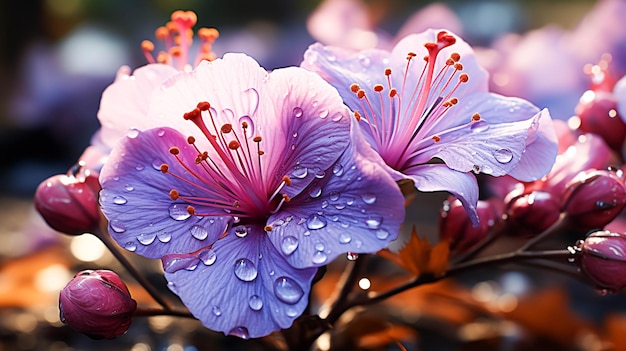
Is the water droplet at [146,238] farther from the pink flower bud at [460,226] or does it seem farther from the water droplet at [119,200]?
the pink flower bud at [460,226]

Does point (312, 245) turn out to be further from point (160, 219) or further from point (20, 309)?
point (20, 309)

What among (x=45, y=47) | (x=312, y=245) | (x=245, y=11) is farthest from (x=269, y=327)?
(x=245, y=11)

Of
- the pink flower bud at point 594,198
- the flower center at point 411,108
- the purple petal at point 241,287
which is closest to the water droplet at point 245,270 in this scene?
the purple petal at point 241,287

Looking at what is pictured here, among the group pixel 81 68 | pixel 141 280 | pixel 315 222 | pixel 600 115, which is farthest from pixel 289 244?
pixel 81 68

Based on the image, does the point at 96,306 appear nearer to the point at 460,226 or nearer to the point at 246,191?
the point at 246,191

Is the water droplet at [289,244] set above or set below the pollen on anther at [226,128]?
below

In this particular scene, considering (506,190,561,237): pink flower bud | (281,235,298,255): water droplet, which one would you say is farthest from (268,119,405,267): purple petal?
(506,190,561,237): pink flower bud

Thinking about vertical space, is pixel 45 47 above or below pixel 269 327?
below
